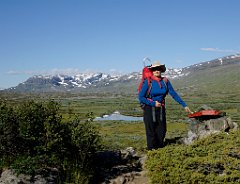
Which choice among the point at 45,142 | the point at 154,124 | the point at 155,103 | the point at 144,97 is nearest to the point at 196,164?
the point at 155,103

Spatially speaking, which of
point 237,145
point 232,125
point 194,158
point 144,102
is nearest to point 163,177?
point 194,158

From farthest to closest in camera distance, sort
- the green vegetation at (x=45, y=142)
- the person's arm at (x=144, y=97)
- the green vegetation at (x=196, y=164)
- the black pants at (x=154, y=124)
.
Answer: the black pants at (x=154, y=124) < the person's arm at (x=144, y=97) < the green vegetation at (x=45, y=142) < the green vegetation at (x=196, y=164)

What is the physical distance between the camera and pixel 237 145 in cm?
646

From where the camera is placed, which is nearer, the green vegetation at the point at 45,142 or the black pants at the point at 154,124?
the green vegetation at the point at 45,142

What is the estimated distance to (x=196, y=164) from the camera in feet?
19.4

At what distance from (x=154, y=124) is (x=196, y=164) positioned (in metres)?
4.04

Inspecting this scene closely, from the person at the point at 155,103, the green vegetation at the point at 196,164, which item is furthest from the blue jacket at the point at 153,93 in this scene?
the green vegetation at the point at 196,164

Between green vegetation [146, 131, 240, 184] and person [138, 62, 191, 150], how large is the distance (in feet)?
10.5

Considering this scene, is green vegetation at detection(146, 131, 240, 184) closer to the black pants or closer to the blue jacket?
the blue jacket

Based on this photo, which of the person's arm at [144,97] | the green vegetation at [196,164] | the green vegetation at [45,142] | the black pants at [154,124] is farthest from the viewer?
the black pants at [154,124]

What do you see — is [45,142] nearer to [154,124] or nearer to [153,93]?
[154,124]

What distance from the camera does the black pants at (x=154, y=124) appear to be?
9789 mm

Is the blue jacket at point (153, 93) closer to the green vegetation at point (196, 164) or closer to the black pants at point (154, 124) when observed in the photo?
the black pants at point (154, 124)

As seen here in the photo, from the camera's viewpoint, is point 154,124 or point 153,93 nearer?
point 153,93
